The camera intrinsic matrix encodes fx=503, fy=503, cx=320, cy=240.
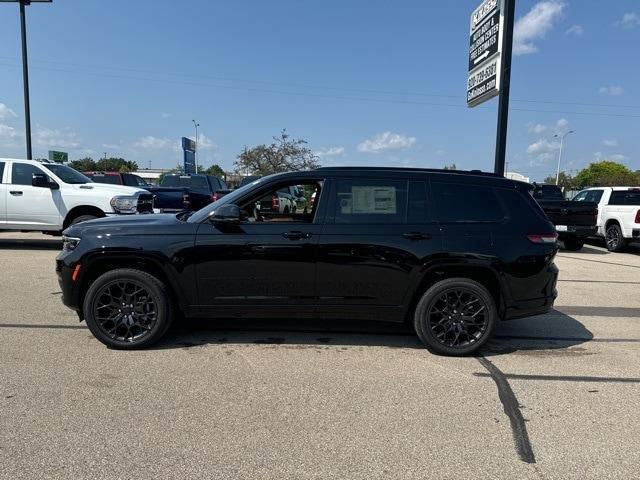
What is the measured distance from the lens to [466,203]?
16.6 ft

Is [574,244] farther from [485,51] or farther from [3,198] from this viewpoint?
[3,198]

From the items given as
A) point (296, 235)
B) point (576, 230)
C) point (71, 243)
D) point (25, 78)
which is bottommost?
point (576, 230)

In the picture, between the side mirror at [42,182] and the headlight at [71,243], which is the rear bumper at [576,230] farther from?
the side mirror at [42,182]

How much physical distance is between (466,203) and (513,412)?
6.91 ft

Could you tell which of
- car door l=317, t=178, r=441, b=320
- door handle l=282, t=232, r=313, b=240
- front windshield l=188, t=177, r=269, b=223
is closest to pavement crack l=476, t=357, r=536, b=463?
car door l=317, t=178, r=441, b=320

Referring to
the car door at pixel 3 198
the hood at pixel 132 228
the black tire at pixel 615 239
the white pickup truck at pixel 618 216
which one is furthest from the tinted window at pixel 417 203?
the black tire at pixel 615 239

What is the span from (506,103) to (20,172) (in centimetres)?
1197

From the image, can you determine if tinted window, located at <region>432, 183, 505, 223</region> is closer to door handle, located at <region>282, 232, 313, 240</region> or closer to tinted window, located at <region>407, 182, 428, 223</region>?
tinted window, located at <region>407, 182, 428, 223</region>

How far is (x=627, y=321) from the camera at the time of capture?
644 cm

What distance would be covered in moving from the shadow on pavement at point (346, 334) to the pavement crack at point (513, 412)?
19.1 inches

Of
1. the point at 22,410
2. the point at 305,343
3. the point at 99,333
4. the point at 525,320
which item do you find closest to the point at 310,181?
the point at 305,343

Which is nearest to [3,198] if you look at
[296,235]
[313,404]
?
[296,235]

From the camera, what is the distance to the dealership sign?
13312 mm

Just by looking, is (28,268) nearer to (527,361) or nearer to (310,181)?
(310,181)
